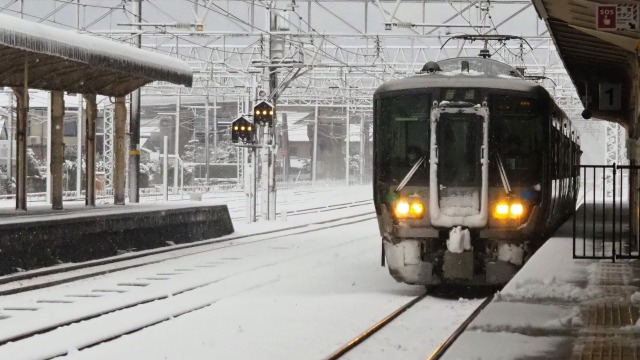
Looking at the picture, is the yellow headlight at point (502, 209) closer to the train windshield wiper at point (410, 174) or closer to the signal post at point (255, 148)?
the train windshield wiper at point (410, 174)

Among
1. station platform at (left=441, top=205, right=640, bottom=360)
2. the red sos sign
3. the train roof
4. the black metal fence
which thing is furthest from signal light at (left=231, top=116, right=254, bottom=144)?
the red sos sign

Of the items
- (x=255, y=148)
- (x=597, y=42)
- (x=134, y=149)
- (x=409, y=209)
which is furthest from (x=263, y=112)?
(x=409, y=209)

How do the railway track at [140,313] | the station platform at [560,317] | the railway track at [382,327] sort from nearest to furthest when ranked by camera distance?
the station platform at [560,317] < the railway track at [382,327] < the railway track at [140,313]

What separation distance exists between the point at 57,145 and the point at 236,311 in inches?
356

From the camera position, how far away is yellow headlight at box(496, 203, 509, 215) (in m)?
13.4

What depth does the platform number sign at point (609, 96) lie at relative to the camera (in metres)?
20.4

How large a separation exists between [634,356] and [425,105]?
611 centimetres

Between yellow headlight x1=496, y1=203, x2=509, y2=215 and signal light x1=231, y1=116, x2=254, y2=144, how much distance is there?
16510 millimetres

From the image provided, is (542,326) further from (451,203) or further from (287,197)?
(287,197)

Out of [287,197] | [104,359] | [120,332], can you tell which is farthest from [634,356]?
[287,197]

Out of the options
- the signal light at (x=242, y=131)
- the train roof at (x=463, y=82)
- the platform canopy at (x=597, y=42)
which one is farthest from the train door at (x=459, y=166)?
the signal light at (x=242, y=131)

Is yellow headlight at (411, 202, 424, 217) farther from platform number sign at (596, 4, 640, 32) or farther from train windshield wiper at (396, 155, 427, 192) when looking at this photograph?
platform number sign at (596, 4, 640, 32)

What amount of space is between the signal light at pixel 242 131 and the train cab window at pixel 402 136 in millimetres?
15656

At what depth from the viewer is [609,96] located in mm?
20844
